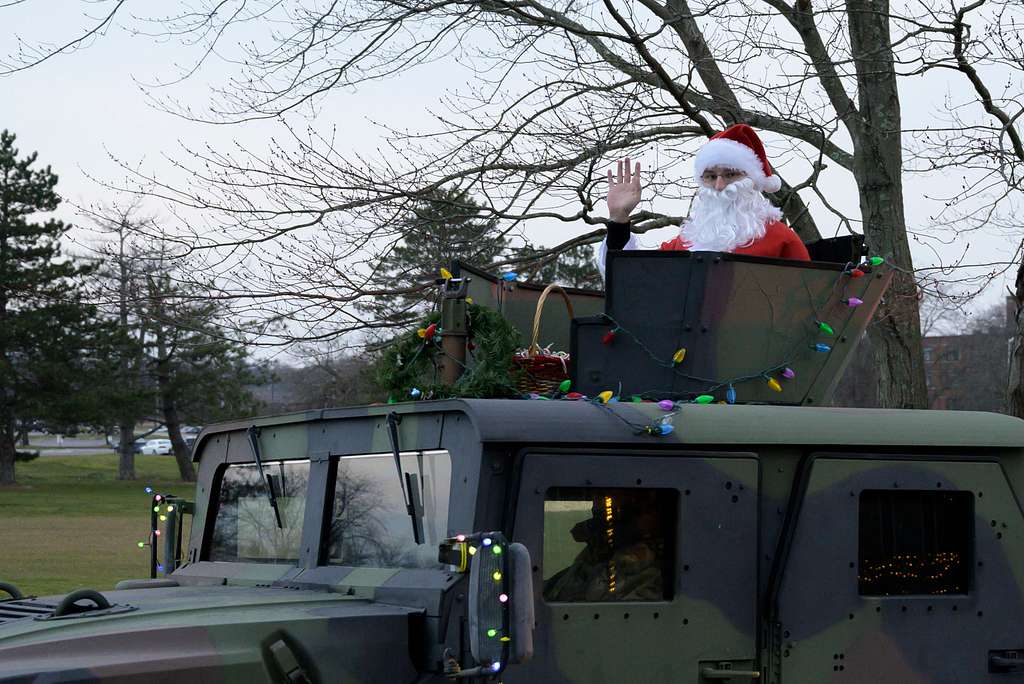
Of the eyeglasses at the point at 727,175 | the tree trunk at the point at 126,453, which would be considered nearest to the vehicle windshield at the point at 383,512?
the eyeglasses at the point at 727,175

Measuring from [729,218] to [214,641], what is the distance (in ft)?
10.1

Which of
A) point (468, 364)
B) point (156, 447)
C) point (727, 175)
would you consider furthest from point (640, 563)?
point (156, 447)

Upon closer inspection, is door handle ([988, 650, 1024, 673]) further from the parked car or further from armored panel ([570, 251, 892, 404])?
the parked car

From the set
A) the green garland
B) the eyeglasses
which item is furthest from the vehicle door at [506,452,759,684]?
the eyeglasses

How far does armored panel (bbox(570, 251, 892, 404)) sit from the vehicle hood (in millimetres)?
1260

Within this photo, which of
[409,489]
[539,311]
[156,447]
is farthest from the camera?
[156,447]

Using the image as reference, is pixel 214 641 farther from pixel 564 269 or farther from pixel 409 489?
pixel 564 269

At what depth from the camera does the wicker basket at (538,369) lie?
4.65 m

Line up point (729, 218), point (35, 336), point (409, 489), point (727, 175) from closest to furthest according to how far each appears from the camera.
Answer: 1. point (409, 489)
2. point (729, 218)
3. point (727, 175)
4. point (35, 336)

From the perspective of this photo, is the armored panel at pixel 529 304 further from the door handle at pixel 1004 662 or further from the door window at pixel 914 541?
the door handle at pixel 1004 662

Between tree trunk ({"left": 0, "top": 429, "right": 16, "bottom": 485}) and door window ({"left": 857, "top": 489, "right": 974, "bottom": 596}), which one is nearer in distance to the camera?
door window ({"left": 857, "top": 489, "right": 974, "bottom": 596})

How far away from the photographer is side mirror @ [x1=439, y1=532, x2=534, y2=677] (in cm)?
329

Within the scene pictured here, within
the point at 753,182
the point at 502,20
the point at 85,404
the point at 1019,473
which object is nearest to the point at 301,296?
the point at 502,20

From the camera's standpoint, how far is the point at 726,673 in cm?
393
